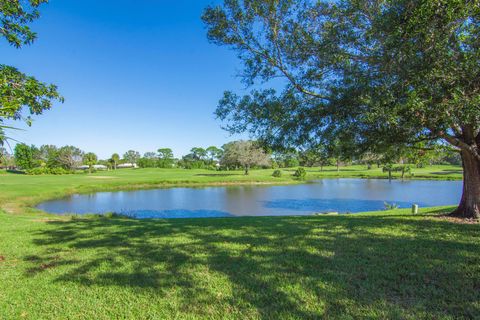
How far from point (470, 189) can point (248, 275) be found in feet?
29.4

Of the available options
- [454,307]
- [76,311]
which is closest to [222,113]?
[76,311]

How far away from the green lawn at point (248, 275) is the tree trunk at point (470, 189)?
2431 mm

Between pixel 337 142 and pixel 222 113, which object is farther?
pixel 222 113

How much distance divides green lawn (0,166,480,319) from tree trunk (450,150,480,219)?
7.97 ft

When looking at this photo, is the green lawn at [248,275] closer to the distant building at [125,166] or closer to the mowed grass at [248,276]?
the mowed grass at [248,276]

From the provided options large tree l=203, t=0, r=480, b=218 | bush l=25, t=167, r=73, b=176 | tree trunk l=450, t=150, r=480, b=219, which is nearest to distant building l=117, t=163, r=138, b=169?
bush l=25, t=167, r=73, b=176

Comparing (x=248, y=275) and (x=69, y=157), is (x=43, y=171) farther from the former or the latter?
(x=248, y=275)

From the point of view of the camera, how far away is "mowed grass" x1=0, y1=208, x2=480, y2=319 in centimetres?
327

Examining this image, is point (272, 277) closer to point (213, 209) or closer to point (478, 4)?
point (478, 4)

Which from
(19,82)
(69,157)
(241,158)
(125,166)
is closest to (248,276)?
(19,82)

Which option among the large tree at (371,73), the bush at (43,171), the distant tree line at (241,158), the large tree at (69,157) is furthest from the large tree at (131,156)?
the large tree at (371,73)

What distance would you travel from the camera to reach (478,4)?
5520mm

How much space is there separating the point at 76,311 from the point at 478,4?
28.8 ft

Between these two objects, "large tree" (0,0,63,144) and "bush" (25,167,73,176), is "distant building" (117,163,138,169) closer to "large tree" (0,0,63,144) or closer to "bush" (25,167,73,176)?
"bush" (25,167,73,176)
